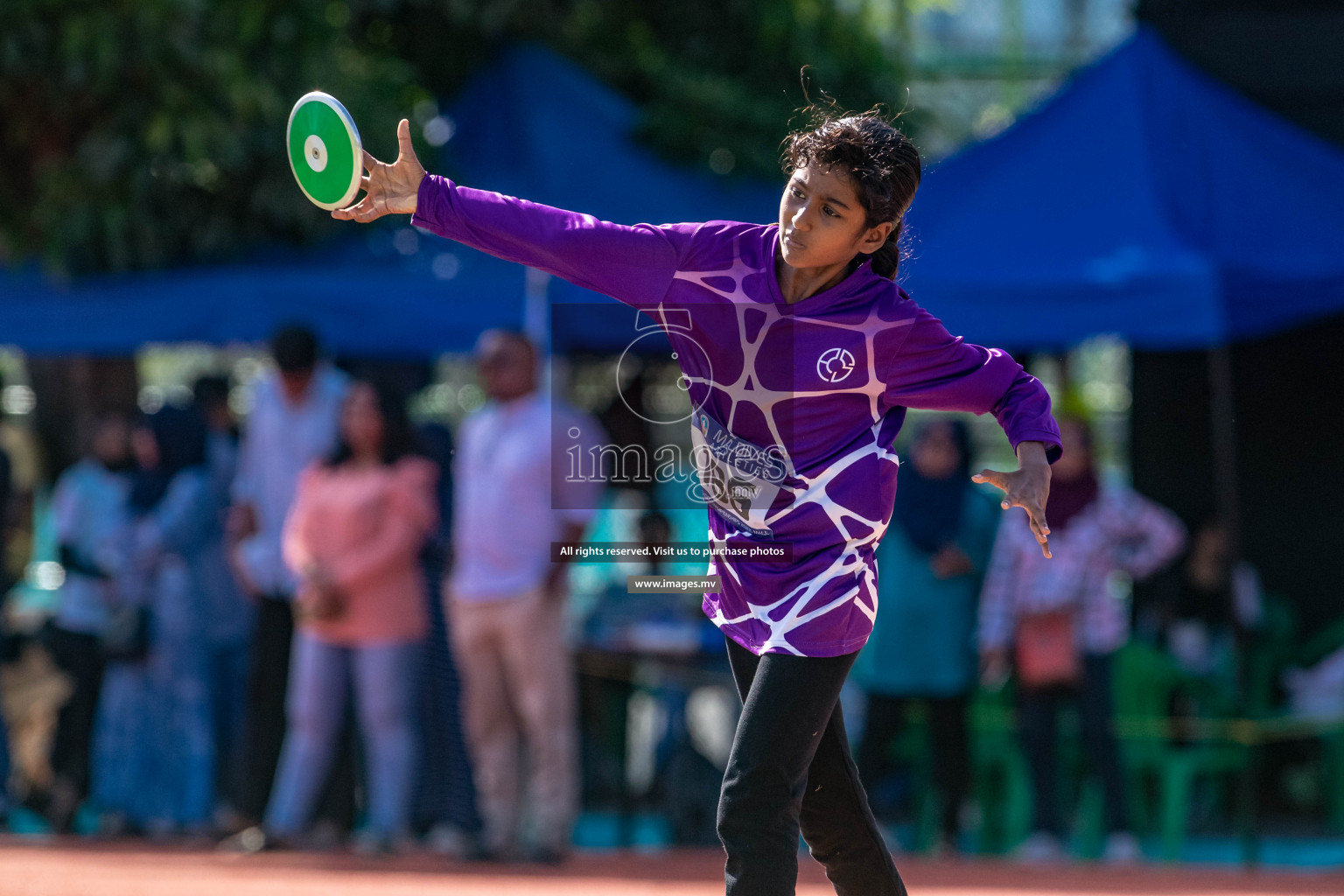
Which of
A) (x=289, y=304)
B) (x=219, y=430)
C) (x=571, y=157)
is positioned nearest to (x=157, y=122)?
(x=289, y=304)

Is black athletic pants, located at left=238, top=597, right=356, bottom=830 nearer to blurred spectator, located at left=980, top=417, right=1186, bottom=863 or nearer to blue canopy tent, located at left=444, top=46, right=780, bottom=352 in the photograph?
blue canopy tent, located at left=444, top=46, right=780, bottom=352

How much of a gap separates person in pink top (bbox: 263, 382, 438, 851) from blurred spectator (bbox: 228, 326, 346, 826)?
0.53 ft

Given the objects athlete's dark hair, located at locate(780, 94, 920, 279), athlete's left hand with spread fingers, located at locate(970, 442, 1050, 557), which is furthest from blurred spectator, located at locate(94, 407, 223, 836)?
athlete's left hand with spread fingers, located at locate(970, 442, 1050, 557)

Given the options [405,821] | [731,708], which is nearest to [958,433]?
[731,708]

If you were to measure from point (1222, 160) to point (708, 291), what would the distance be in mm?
4566

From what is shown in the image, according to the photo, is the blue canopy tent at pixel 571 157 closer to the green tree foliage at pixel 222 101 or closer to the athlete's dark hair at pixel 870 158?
the green tree foliage at pixel 222 101

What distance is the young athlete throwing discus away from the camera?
2977mm

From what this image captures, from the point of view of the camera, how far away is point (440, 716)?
6781mm

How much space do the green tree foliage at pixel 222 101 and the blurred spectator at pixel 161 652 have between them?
139cm

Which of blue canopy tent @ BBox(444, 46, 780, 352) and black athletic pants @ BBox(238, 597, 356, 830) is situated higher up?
blue canopy tent @ BBox(444, 46, 780, 352)

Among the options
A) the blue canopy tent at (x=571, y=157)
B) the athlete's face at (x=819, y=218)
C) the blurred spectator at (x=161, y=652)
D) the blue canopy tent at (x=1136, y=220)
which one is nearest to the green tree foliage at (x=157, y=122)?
the blue canopy tent at (x=571, y=157)

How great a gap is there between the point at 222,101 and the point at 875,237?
5683 mm

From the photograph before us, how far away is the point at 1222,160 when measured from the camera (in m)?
6.95

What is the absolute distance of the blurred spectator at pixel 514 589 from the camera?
624 cm
